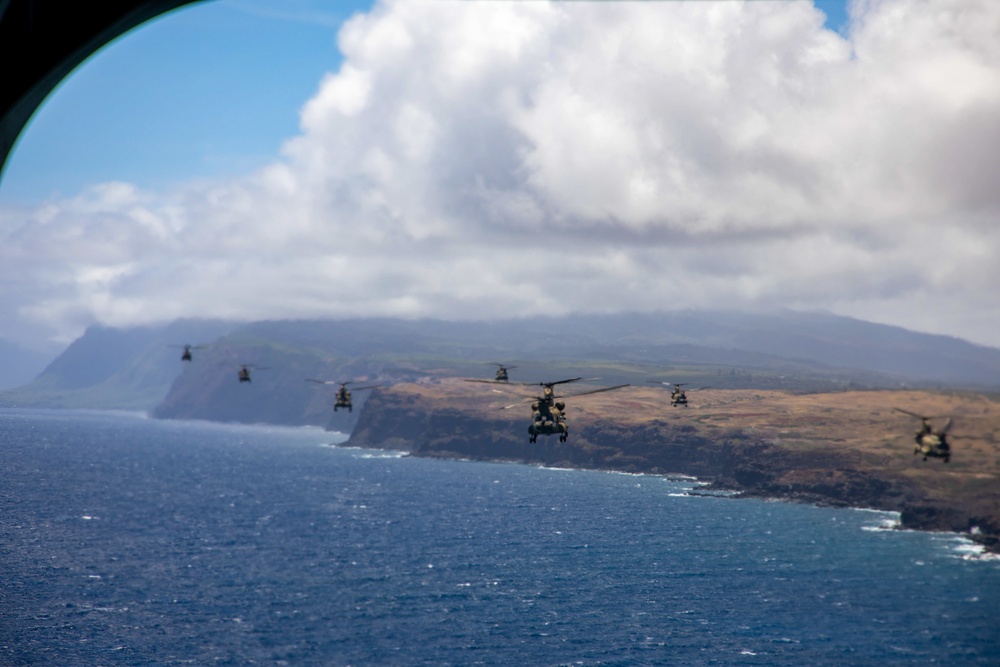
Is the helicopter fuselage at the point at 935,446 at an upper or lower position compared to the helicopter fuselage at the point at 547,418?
lower

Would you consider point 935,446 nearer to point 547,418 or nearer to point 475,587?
point 547,418

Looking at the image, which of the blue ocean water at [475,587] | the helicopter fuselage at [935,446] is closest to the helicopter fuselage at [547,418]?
the helicopter fuselage at [935,446]

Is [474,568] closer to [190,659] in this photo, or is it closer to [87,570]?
[190,659]

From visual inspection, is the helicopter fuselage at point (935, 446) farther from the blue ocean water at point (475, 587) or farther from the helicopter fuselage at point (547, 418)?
the blue ocean water at point (475, 587)

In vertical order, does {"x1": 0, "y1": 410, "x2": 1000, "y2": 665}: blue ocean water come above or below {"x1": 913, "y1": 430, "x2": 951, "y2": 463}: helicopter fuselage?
below

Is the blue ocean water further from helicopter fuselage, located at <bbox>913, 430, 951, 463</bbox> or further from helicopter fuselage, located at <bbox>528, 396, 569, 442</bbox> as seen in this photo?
helicopter fuselage, located at <bbox>528, 396, 569, 442</bbox>

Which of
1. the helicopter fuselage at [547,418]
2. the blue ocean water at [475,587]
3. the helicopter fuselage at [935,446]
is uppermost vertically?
the helicopter fuselage at [547,418]

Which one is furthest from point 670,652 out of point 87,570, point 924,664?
point 87,570

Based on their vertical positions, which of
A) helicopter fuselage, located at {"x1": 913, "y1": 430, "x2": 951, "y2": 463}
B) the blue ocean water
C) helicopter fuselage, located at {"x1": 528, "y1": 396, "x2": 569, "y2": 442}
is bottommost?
the blue ocean water

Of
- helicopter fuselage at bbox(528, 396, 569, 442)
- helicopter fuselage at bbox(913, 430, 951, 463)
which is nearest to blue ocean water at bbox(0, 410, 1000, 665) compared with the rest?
helicopter fuselage at bbox(913, 430, 951, 463)
